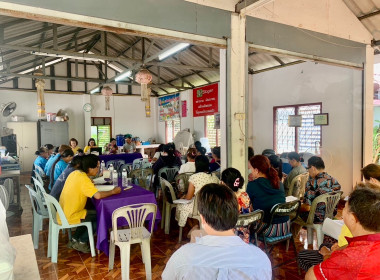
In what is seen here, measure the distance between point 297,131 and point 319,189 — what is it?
3844mm

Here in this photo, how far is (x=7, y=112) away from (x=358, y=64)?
10.7 metres

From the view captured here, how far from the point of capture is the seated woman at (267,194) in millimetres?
2787

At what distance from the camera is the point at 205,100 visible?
10211 millimetres

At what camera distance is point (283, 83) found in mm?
7078

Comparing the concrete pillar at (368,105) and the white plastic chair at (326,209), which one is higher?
the concrete pillar at (368,105)

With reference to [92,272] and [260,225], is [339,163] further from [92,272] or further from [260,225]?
[92,272]

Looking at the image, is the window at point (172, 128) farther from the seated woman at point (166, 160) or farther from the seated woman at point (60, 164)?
the seated woman at point (60, 164)

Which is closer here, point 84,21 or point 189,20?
point 84,21

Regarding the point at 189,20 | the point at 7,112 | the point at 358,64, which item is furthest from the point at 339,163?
the point at 7,112

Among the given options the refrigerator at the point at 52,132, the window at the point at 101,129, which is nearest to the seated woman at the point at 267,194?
the refrigerator at the point at 52,132

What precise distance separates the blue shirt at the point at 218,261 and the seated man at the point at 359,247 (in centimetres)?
40

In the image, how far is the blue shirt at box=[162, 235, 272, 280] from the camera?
3.70 feet

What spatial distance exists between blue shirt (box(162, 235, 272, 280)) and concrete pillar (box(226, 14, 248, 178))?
2.57 metres

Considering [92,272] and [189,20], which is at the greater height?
[189,20]
